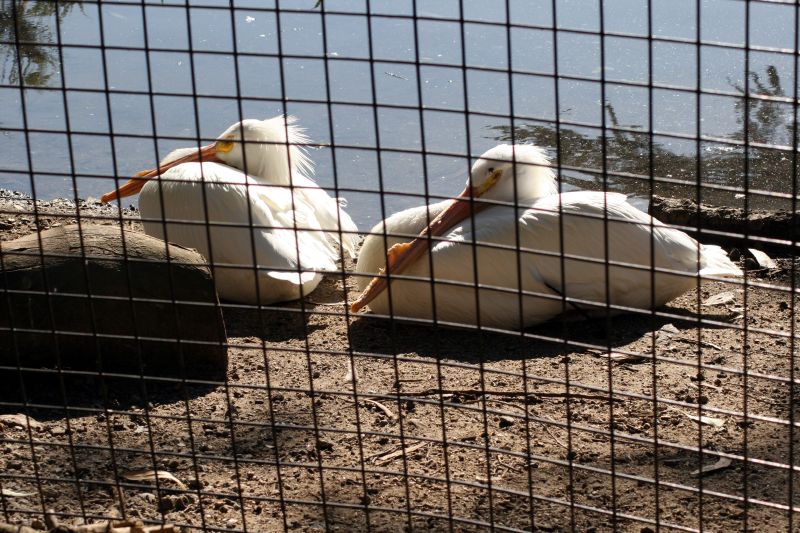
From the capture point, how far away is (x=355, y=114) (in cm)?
858

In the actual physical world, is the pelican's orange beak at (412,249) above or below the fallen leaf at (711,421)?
above

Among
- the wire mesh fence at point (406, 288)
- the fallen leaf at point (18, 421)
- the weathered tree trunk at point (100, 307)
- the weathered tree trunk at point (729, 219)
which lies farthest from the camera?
the weathered tree trunk at point (729, 219)

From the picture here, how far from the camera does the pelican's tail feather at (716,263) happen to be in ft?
18.8

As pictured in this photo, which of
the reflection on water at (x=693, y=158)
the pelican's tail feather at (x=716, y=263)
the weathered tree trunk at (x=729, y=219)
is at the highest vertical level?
the reflection on water at (x=693, y=158)

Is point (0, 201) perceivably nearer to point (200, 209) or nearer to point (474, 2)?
point (200, 209)

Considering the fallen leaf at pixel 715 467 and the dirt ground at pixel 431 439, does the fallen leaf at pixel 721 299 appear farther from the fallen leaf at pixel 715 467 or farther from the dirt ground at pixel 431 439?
the fallen leaf at pixel 715 467

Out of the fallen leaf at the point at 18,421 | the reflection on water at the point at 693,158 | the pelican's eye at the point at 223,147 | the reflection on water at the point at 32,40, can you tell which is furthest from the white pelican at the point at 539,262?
the reflection on water at the point at 32,40

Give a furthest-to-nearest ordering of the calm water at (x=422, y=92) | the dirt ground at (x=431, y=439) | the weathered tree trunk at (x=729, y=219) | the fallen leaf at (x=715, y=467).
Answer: the calm water at (x=422, y=92) → the weathered tree trunk at (x=729, y=219) → the fallen leaf at (x=715, y=467) → the dirt ground at (x=431, y=439)

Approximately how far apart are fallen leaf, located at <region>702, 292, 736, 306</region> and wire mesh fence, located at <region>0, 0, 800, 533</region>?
21mm

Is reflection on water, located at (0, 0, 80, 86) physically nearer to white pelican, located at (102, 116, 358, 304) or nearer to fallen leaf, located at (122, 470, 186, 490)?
white pelican, located at (102, 116, 358, 304)

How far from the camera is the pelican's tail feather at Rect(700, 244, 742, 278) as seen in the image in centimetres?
572

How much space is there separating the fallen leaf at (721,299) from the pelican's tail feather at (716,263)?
0.35 feet

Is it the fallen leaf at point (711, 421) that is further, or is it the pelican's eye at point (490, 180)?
the pelican's eye at point (490, 180)

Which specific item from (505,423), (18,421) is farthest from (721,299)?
(18,421)
